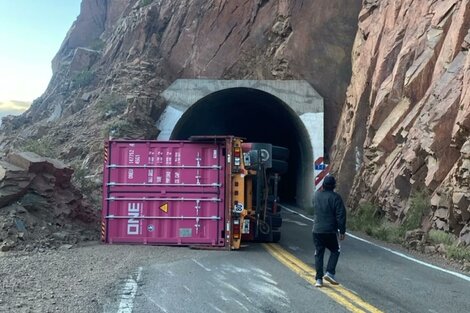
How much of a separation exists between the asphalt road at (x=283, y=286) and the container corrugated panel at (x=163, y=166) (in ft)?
6.08

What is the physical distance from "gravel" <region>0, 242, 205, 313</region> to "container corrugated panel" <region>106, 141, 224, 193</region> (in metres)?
1.38

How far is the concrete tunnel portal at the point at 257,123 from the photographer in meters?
23.2

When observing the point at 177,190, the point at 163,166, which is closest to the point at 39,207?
the point at 163,166

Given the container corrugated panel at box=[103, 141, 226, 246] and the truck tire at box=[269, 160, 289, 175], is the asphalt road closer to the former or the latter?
the container corrugated panel at box=[103, 141, 226, 246]

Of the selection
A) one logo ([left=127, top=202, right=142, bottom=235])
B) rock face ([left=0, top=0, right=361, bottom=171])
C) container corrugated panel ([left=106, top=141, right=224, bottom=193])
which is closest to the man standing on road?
container corrugated panel ([left=106, top=141, right=224, bottom=193])

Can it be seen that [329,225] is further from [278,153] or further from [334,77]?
[334,77]

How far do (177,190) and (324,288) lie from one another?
521cm

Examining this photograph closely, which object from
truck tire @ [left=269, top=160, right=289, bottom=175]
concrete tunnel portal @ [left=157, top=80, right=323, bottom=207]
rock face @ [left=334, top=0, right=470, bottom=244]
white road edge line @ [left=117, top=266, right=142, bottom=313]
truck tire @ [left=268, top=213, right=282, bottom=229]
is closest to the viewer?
white road edge line @ [left=117, top=266, right=142, bottom=313]

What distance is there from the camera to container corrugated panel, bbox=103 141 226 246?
11.7 meters

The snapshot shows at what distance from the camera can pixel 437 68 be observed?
1488 cm

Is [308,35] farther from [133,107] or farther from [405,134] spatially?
[405,134]

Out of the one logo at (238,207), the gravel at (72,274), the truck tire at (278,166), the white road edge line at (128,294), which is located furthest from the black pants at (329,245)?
the truck tire at (278,166)

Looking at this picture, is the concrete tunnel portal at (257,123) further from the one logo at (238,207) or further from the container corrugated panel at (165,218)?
the one logo at (238,207)

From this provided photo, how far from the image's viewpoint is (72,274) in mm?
8227
